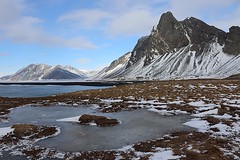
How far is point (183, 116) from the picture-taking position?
2900 cm

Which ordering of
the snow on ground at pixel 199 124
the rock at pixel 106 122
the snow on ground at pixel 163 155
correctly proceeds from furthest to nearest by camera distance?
the rock at pixel 106 122 < the snow on ground at pixel 199 124 < the snow on ground at pixel 163 155

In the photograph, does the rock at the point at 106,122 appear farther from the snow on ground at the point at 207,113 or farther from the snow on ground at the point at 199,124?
the snow on ground at the point at 207,113

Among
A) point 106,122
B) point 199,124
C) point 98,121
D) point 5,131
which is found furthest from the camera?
point 98,121

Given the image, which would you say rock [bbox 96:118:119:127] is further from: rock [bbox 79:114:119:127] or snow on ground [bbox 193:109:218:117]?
snow on ground [bbox 193:109:218:117]

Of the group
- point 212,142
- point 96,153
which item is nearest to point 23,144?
point 96,153

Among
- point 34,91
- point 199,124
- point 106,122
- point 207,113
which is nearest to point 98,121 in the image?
point 106,122

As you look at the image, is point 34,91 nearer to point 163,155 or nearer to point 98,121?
point 98,121

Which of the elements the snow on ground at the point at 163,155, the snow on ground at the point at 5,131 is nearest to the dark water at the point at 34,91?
the snow on ground at the point at 5,131

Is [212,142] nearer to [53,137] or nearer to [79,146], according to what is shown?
[79,146]

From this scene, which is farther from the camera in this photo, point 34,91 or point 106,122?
point 34,91

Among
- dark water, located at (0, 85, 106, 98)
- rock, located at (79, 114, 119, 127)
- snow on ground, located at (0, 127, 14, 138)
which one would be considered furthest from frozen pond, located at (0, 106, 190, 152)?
dark water, located at (0, 85, 106, 98)

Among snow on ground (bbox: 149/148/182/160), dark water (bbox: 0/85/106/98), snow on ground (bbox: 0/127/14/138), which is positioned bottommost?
snow on ground (bbox: 149/148/182/160)

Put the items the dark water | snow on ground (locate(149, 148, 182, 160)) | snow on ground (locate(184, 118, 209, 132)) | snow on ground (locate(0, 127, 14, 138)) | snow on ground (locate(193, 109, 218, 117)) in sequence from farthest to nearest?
the dark water
snow on ground (locate(193, 109, 218, 117))
snow on ground (locate(184, 118, 209, 132))
snow on ground (locate(0, 127, 14, 138))
snow on ground (locate(149, 148, 182, 160))

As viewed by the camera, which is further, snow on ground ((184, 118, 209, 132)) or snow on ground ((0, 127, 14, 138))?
snow on ground ((184, 118, 209, 132))
